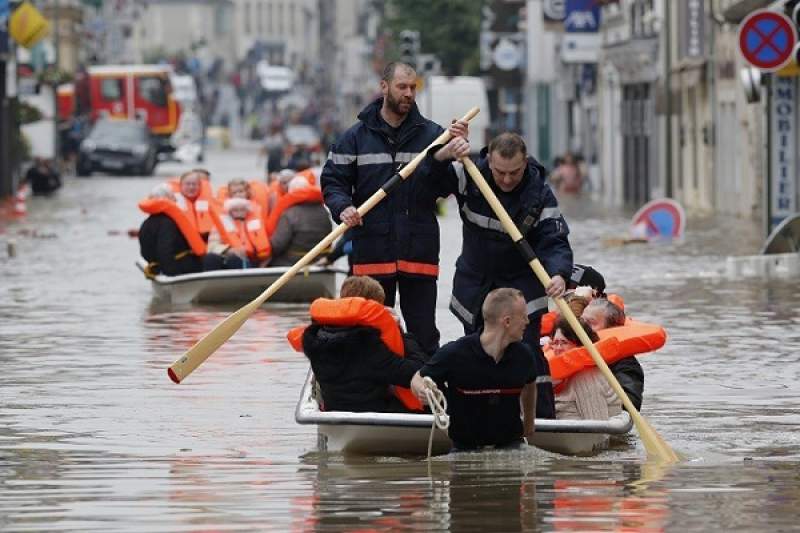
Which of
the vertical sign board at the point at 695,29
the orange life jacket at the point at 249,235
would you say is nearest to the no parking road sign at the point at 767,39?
the orange life jacket at the point at 249,235

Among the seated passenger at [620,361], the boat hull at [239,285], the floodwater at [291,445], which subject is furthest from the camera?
the boat hull at [239,285]

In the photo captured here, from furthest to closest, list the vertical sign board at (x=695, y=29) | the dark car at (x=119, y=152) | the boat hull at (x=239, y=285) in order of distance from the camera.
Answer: the dark car at (x=119, y=152), the vertical sign board at (x=695, y=29), the boat hull at (x=239, y=285)

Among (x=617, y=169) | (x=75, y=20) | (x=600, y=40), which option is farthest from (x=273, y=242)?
(x=75, y=20)

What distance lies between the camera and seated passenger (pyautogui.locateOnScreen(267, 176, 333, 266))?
83.3 ft

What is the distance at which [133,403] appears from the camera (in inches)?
639

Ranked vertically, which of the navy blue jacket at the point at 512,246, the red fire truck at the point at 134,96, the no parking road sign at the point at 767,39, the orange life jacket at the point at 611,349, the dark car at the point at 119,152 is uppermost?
the no parking road sign at the point at 767,39

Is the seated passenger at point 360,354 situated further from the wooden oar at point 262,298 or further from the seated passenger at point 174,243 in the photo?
the seated passenger at point 174,243

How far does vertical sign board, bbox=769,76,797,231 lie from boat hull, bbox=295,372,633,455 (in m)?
18.1

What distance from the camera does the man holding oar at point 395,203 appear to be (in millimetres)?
14422

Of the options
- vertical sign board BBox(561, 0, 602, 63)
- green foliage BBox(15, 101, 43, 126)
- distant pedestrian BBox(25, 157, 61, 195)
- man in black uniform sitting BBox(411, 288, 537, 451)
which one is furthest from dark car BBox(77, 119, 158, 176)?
man in black uniform sitting BBox(411, 288, 537, 451)

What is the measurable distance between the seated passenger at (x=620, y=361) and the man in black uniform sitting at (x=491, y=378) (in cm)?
144

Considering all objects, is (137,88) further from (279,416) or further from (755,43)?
(279,416)

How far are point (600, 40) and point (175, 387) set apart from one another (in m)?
53.3

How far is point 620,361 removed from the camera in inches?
567
